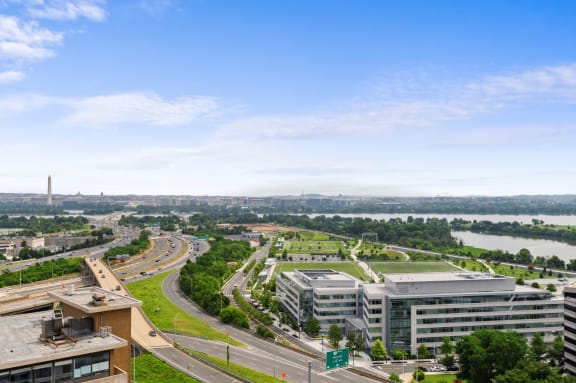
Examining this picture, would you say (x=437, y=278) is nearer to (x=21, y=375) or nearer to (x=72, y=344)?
(x=72, y=344)

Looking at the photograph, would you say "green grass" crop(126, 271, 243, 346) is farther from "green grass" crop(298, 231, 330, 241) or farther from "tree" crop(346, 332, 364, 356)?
"green grass" crop(298, 231, 330, 241)

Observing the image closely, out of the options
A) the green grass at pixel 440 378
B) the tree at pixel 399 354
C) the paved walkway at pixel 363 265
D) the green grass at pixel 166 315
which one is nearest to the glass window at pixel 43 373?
the green grass at pixel 440 378

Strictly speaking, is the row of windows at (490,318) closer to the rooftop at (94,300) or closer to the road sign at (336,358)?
the road sign at (336,358)

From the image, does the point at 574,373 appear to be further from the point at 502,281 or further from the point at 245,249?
the point at 245,249

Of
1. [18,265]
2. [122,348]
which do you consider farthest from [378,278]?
[122,348]

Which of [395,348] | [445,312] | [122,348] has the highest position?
[122,348]

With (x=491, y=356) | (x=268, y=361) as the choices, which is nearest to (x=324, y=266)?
(x=268, y=361)

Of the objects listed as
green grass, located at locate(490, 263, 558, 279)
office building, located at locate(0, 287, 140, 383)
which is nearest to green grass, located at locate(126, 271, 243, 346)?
office building, located at locate(0, 287, 140, 383)
